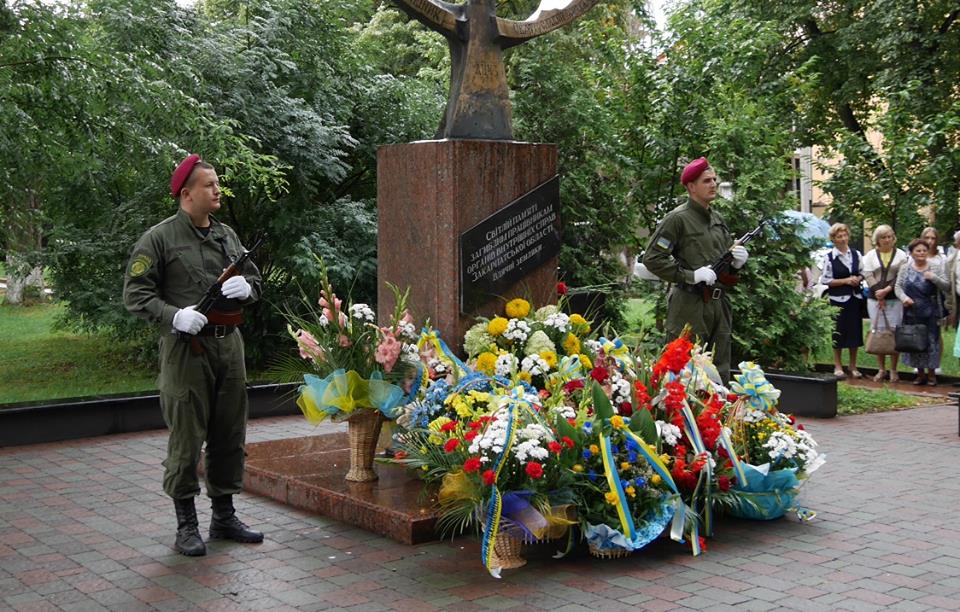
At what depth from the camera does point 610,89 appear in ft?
46.4

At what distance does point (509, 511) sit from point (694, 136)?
8.35 m

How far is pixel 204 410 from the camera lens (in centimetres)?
601

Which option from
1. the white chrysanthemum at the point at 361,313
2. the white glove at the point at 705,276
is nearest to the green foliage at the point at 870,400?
the white glove at the point at 705,276

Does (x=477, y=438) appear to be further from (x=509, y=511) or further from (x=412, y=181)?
(x=412, y=181)

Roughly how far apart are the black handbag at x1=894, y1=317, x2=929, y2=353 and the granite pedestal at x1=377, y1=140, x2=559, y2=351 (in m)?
6.47

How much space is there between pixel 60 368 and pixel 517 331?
10724 mm

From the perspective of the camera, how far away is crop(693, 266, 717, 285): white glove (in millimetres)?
7934

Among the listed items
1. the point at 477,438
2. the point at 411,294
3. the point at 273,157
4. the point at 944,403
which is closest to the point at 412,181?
the point at 411,294

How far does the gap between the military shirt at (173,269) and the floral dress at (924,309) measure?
9.35 m

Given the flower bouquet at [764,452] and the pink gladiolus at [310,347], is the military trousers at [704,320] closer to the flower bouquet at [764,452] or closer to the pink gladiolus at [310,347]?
the flower bouquet at [764,452]

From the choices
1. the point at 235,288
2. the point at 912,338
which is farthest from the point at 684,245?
the point at 912,338

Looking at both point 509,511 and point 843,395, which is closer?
point 509,511

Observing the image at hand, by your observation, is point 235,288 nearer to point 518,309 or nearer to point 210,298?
point 210,298

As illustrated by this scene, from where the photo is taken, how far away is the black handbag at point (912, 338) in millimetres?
12867
